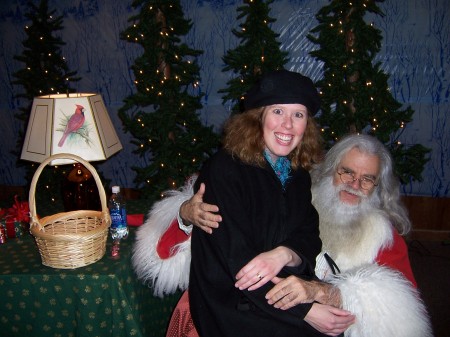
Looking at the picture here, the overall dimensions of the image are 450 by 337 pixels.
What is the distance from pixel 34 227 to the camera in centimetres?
141

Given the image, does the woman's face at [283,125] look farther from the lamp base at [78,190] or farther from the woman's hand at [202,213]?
the lamp base at [78,190]

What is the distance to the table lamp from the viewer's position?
1.86 m

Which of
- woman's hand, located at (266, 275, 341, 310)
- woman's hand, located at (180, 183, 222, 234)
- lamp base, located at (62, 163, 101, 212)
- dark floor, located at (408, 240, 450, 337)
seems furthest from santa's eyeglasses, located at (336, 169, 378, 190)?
dark floor, located at (408, 240, 450, 337)

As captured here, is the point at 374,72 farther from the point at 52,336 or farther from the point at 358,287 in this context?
the point at 52,336

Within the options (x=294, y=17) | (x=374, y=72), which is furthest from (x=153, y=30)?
(x=374, y=72)

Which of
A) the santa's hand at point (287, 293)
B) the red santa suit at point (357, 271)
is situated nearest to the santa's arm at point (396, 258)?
the red santa suit at point (357, 271)

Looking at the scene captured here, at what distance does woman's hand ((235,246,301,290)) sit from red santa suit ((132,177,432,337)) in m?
0.38

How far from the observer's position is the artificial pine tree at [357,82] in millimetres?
2738

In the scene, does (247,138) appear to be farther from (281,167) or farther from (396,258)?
(396,258)

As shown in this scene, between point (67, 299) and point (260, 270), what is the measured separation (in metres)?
0.86

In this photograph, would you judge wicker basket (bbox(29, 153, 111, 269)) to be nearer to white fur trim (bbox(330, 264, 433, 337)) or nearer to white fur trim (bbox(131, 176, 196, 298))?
white fur trim (bbox(131, 176, 196, 298))

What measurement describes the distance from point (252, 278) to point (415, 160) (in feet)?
7.30

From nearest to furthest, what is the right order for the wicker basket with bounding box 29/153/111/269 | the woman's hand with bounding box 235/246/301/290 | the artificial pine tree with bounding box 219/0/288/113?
the woman's hand with bounding box 235/246/301/290, the wicker basket with bounding box 29/153/111/269, the artificial pine tree with bounding box 219/0/288/113

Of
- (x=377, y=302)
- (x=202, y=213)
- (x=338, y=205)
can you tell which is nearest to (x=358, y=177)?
(x=338, y=205)
